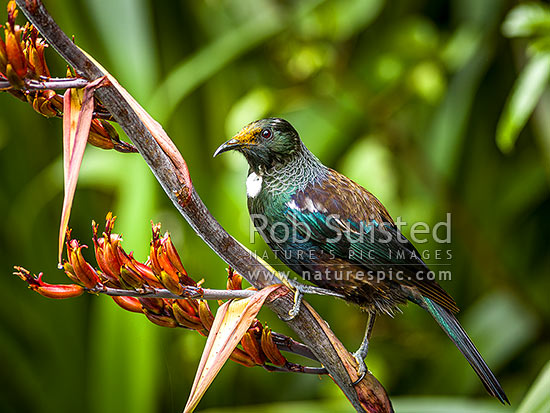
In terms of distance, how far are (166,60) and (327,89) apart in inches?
37.0

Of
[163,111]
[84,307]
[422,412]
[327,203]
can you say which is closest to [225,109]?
[163,111]

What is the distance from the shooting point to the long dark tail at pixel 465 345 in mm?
793

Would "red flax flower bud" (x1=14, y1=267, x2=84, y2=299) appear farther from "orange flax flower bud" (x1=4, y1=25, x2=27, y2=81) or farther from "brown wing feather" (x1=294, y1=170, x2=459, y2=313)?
"brown wing feather" (x1=294, y1=170, x2=459, y2=313)

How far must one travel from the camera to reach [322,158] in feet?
6.35

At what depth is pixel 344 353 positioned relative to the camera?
0.75 metres

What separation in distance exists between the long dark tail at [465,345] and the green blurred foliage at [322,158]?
2.36 feet

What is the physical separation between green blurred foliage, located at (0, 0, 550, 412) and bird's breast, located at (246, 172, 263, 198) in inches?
30.1

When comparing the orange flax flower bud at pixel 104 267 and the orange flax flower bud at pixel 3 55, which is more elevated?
the orange flax flower bud at pixel 3 55

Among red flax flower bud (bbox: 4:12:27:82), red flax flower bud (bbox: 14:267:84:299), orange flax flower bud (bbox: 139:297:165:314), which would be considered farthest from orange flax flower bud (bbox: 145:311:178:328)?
red flax flower bud (bbox: 4:12:27:82)

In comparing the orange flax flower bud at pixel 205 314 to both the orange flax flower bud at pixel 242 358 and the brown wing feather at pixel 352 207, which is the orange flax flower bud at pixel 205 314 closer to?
the orange flax flower bud at pixel 242 358

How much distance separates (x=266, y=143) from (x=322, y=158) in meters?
1.09

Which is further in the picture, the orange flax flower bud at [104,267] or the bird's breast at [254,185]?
the bird's breast at [254,185]

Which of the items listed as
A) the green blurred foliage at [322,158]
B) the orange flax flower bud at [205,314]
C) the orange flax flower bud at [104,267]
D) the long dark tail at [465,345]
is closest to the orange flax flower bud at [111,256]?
the orange flax flower bud at [104,267]

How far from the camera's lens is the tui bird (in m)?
0.88
